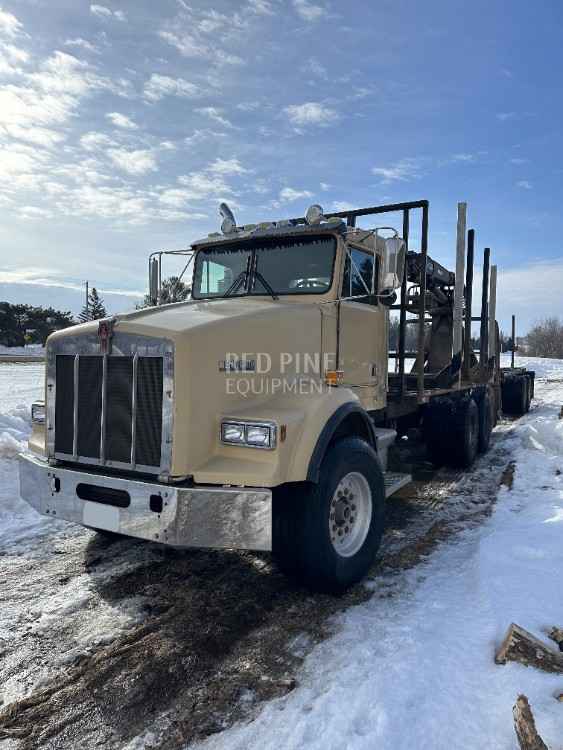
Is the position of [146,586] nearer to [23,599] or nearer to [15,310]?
[23,599]

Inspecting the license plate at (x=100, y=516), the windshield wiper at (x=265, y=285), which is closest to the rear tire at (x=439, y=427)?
the windshield wiper at (x=265, y=285)

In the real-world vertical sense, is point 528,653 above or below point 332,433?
below

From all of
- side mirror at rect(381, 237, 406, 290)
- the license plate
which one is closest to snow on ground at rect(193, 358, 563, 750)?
the license plate

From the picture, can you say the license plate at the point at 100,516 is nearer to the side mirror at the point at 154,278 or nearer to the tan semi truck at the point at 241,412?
the tan semi truck at the point at 241,412

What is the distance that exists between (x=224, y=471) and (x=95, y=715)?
1.38 m

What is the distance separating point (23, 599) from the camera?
3836mm

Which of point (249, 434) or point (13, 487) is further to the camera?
point (13, 487)

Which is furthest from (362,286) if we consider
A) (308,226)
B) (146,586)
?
(146,586)

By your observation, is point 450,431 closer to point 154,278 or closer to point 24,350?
point 154,278

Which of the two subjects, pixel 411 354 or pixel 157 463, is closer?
pixel 157 463

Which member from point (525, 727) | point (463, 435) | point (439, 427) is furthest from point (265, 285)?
point (463, 435)

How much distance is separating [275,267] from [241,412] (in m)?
1.79

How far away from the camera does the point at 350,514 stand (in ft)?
13.9

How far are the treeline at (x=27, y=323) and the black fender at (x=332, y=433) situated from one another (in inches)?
1344
